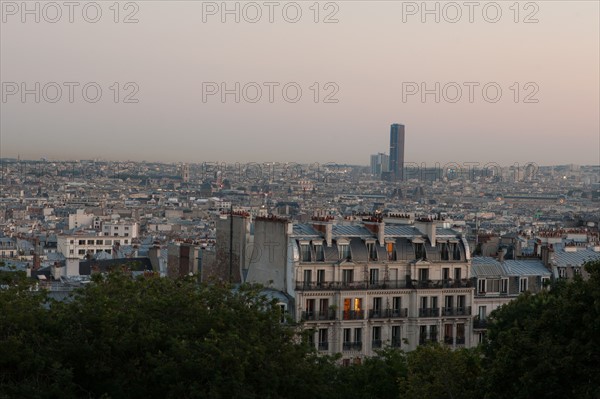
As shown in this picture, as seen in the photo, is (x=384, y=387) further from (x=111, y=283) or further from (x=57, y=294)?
(x=57, y=294)

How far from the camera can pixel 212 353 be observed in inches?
1048

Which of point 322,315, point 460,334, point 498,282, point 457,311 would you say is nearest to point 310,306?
point 322,315

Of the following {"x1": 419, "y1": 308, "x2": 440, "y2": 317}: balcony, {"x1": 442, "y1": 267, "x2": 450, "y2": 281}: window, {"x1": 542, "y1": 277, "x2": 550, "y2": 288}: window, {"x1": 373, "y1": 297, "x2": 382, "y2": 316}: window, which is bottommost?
{"x1": 419, "y1": 308, "x2": 440, "y2": 317}: balcony

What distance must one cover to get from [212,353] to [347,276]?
12800 millimetres

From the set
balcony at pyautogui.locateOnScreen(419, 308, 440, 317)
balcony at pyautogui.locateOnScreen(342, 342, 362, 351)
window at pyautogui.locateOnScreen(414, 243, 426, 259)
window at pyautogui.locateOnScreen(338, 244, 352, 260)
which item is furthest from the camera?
window at pyautogui.locateOnScreen(414, 243, 426, 259)

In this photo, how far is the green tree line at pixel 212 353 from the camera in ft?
83.0

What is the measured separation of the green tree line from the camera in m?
25.3

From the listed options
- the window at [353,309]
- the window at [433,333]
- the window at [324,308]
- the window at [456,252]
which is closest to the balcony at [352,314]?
the window at [353,309]

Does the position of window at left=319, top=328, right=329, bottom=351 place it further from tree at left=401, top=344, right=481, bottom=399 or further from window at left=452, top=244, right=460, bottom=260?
tree at left=401, top=344, right=481, bottom=399

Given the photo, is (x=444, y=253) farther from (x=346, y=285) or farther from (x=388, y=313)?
(x=346, y=285)

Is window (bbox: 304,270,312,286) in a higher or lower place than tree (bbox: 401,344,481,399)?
higher

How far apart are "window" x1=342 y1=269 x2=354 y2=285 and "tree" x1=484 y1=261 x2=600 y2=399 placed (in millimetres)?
11560

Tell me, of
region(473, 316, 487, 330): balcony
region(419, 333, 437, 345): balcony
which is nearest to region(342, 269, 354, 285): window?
region(419, 333, 437, 345): balcony

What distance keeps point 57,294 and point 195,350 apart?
1509cm
